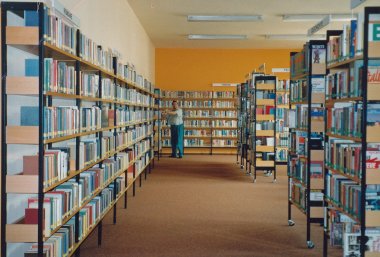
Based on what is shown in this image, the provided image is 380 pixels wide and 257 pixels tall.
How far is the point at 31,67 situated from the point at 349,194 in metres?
2.82

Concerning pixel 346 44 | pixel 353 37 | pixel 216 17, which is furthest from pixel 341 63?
pixel 216 17

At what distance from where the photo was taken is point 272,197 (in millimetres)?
8352

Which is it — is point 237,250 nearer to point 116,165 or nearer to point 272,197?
point 116,165

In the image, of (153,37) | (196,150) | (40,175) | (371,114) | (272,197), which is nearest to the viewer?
(40,175)

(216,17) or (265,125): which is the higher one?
(216,17)

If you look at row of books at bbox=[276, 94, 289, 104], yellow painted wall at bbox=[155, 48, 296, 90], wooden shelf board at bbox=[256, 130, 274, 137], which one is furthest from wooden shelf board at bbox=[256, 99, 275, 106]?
yellow painted wall at bbox=[155, 48, 296, 90]

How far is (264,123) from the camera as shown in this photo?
33.1ft

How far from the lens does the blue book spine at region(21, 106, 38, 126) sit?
11.1 feet

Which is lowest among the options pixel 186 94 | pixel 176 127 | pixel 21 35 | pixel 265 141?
pixel 265 141

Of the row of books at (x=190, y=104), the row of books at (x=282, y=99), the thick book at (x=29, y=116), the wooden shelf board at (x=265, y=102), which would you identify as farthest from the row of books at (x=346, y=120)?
the row of books at (x=190, y=104)

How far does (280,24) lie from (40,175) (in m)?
10.8

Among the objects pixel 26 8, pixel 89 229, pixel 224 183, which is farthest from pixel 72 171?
pixel 224 183

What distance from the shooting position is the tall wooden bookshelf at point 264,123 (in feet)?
32.8

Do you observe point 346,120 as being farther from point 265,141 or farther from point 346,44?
point 265,141
